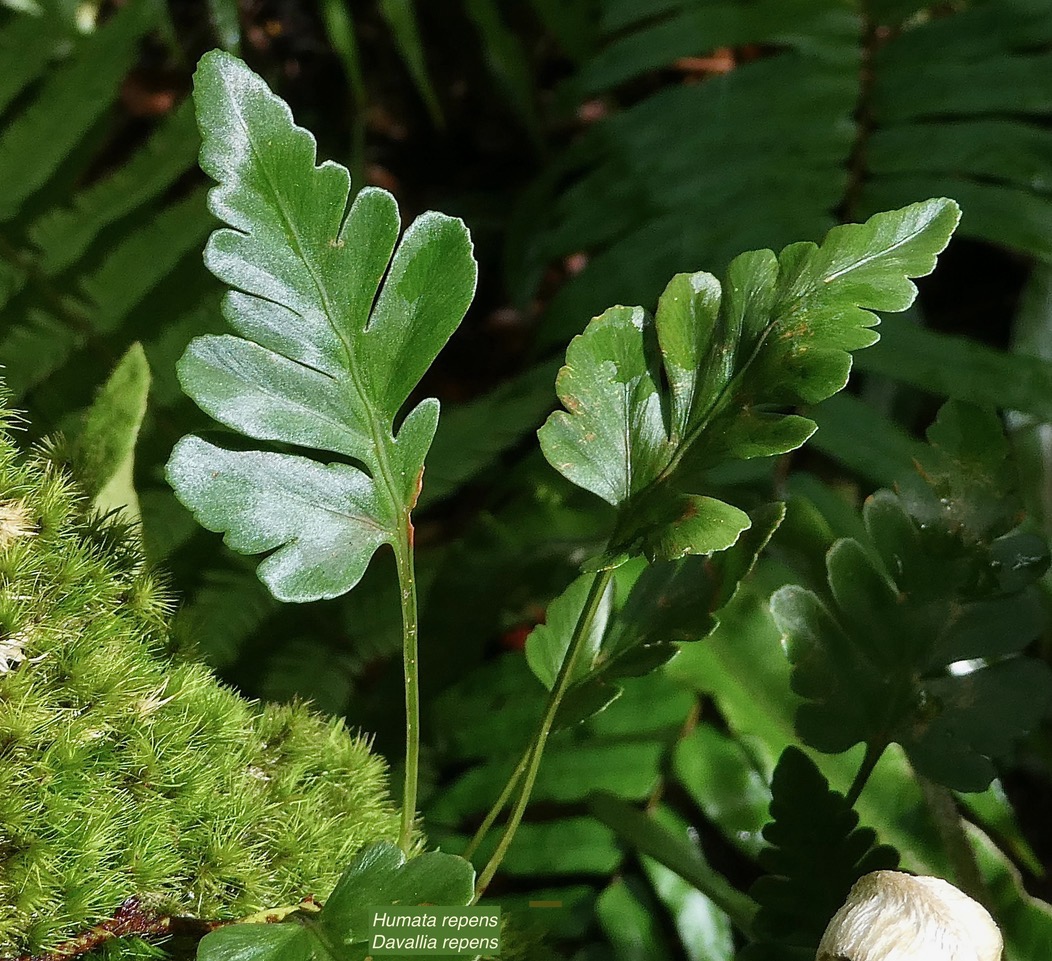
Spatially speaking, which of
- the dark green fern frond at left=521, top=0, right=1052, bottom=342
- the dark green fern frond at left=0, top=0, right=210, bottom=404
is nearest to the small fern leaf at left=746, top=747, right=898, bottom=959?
the dark green fern frond at left=521, top=0, right=1052, bottom=342

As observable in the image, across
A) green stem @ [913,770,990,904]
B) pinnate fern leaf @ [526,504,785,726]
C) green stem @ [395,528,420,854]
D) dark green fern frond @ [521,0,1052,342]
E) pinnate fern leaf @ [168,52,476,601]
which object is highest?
pinnate fern leaf @ [168,52,476,601]

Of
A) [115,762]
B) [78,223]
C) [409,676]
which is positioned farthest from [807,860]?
[78,223]

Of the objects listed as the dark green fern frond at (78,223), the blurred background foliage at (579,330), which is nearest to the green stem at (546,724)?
the blurred background foliage at (579,330)

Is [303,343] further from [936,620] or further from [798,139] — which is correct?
[798,139]

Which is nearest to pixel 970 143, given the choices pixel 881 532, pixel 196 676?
Result: pixel 881 532

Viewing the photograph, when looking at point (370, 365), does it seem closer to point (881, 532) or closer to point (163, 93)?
point (881, 532)

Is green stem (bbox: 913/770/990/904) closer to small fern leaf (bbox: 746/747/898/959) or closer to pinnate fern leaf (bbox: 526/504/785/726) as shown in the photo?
small fern leaf (bbox: 746/747/898/959)
